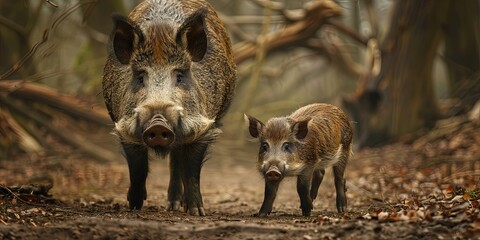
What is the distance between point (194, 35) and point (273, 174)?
161cm

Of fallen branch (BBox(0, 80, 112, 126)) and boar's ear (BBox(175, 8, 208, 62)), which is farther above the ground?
fallen branch (BBox(0, 80, 112, 126))

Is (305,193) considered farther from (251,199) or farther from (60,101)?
(60,101)

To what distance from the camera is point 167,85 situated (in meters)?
7.59

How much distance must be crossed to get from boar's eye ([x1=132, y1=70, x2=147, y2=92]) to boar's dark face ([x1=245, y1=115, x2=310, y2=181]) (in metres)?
1.26

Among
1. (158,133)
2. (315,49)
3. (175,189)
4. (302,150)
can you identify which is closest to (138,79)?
(158,133)

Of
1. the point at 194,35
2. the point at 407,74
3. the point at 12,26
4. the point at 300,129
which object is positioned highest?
the point at 407,74

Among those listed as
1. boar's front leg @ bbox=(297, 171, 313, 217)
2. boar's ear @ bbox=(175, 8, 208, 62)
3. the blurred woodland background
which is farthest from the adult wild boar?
the blurred woodland background

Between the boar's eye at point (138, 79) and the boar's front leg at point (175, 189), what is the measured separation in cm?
144

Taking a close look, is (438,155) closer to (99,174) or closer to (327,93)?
(99,174)

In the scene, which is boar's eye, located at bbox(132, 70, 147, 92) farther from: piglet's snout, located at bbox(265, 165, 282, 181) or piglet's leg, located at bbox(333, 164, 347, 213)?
piglet's leg, located at bbox(333, 164, 347, 213)

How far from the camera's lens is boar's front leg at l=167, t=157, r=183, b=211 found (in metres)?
8.95

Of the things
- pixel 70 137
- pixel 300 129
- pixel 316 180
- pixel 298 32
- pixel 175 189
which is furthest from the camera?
pixel 298 32

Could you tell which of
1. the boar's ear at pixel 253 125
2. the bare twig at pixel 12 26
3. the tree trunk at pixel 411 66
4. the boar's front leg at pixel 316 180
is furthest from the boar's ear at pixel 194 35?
the tree trunk at pixel 411 66

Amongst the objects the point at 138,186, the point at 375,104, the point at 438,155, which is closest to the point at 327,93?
the point at 375,104
